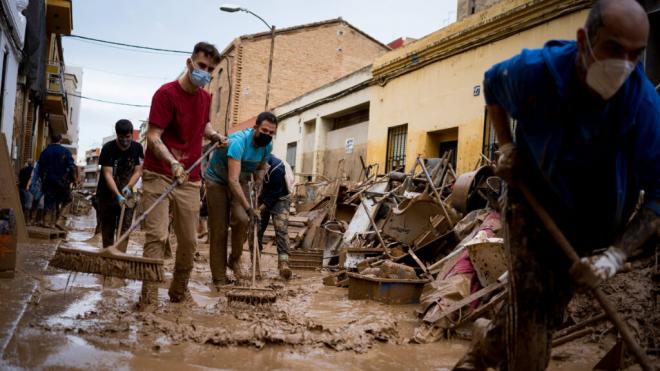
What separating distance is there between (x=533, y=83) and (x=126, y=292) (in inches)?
159

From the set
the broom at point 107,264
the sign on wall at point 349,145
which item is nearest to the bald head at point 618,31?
the broom at point 107,264

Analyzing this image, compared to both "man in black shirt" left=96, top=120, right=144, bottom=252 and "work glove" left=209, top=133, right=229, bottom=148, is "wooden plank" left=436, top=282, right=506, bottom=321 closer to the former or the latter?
"work glove" left=209, top=133, right=229, bottom=148

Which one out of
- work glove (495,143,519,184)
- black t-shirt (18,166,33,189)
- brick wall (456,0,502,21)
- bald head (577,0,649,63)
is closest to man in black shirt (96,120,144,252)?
work glove (495,143,519,184)

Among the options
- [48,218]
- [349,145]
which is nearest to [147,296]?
[48,218]

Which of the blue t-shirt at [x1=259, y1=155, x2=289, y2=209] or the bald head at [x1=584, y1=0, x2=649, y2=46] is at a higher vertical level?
the bald head at [x1=584, y1=0, x2=649, y2=46]

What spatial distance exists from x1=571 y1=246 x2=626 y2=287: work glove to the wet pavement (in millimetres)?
1513

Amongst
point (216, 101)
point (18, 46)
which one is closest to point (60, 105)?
point (216, 101)

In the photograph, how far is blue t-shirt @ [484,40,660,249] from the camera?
2.13m

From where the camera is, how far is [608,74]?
2002 mm

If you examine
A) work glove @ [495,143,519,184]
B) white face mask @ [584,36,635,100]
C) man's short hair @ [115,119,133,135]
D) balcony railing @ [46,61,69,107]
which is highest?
balcony railing @ [46,61,69,107]

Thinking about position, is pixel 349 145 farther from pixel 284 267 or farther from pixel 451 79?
pixel 284 267

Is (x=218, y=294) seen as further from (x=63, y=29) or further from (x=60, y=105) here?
(x=60, y=105)

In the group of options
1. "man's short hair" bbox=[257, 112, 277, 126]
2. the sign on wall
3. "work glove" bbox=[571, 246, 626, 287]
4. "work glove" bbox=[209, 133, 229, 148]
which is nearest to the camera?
"work glove" bbox=[571, 246, 626, 287]

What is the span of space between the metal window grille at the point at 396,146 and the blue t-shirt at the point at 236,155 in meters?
8.59
